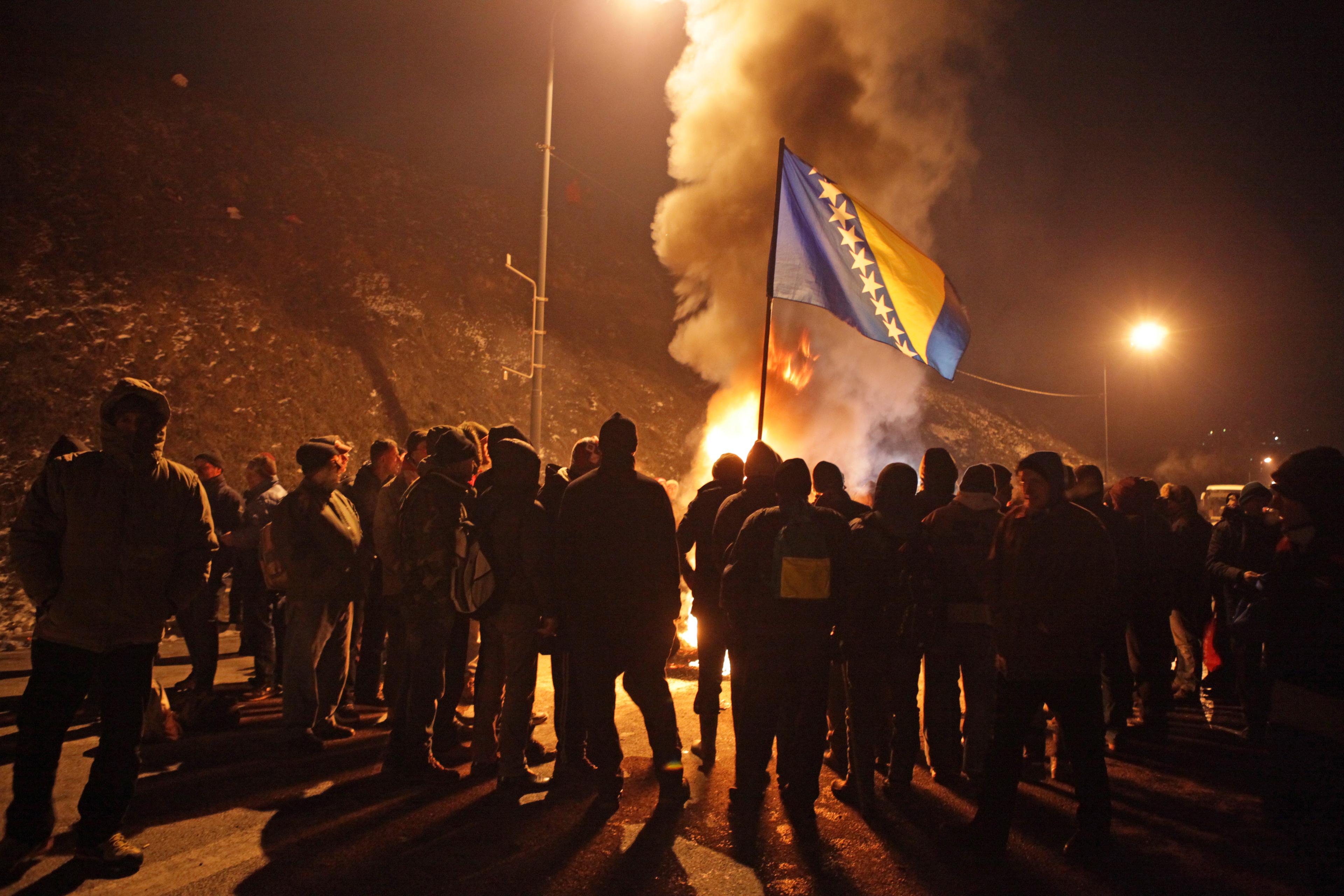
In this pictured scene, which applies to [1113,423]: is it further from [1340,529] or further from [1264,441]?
[1340,529]

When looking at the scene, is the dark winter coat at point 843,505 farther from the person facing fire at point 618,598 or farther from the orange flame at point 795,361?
the orange flame at point 795,361

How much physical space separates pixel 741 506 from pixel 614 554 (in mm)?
1062

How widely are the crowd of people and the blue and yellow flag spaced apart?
2.93m

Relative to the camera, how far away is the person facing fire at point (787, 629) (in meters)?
3.93

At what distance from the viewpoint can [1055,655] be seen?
360cm

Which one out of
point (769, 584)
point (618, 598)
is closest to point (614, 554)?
point (618, 598)

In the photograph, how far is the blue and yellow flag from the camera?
25.8 feet

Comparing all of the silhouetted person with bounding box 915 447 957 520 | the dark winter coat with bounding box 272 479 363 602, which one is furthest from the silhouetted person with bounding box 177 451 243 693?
the silhouetted person with bounding box 915 447 957 520

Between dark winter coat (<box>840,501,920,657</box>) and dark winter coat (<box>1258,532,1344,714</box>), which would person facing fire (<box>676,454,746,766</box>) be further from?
dark winter coat (<box>1258,532,1344,714</box>)

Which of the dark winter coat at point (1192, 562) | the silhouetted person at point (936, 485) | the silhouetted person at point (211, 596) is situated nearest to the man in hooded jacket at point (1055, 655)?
the silhouetted person at point (936, 485)

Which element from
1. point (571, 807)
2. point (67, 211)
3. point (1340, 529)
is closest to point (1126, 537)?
point (1340, 529)

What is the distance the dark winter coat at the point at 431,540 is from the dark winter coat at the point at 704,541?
1.54 m

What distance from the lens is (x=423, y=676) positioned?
4672 millimetres

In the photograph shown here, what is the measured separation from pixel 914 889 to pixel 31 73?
110ft
